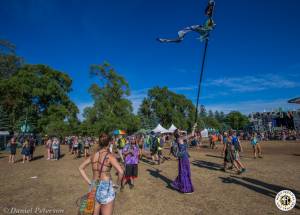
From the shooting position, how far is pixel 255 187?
302 inches

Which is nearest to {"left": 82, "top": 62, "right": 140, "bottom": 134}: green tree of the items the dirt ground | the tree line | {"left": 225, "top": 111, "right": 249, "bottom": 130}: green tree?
the tree line

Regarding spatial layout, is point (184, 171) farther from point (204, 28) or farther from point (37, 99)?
point (37, 99)

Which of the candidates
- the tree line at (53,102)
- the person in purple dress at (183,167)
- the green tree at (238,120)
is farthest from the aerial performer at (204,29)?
the green tree at (238,120)

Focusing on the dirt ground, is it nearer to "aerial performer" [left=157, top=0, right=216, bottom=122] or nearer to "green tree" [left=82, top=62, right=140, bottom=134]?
"aerial performer" [left=157, top=0, right=216, bottom=122]

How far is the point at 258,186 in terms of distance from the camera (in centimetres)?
779

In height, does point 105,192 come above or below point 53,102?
below

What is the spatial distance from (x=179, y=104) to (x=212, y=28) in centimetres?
6025

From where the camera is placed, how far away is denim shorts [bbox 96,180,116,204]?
3.53 meters

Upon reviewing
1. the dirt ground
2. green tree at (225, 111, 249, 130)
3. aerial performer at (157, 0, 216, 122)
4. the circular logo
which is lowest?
the dirt ground

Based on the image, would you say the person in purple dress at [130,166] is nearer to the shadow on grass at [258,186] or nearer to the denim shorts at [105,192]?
the shadow on grass at [258,186]

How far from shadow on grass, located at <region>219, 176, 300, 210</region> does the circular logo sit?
0.39 ft

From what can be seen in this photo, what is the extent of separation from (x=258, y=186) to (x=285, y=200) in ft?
4.71

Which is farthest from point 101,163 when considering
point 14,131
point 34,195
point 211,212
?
point 14,131

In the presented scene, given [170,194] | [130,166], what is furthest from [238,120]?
[170,194]
